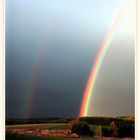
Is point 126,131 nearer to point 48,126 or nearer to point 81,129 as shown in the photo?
point 81,129

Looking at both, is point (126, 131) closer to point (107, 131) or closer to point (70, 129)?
point (107, 131)

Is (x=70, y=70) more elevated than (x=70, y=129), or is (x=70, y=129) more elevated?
(x=70, y=70)

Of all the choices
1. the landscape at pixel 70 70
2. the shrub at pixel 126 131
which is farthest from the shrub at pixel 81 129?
the shrub at pixel 126 131

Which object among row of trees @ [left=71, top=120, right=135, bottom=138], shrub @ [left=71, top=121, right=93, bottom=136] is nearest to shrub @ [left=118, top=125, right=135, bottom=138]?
row of trees @ [left=71, top=120, right=135, bottom=138]

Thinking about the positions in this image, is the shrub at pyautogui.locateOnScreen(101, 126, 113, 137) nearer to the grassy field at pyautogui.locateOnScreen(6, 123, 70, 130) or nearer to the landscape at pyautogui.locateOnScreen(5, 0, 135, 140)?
the landscape at pyautogui.locateOnScreen(5, 0, 135, 140)

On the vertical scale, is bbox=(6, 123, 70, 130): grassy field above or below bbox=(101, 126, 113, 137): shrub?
above

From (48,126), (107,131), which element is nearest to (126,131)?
(107,131)

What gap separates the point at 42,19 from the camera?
1635mm

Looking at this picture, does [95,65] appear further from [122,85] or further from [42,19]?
[42,19]

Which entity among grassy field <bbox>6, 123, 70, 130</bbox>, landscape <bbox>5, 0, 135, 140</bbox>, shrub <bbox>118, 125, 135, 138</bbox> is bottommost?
shrub <bbox>118, 125, 135, 138</bbox>

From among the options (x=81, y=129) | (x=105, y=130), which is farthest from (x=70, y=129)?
(x=105, y=130)

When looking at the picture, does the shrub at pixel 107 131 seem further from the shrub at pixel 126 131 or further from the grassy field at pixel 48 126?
the grassy field at pixel 48 126
